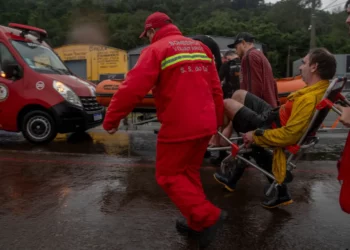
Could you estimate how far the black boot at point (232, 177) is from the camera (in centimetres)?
423

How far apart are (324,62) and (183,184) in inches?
→ 66.7

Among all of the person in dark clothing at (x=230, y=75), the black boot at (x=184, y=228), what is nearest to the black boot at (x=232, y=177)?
the black boot at (x=184, y=228)

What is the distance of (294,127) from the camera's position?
3465 mm

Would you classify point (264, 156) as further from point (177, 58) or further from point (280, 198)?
point (177, 58)

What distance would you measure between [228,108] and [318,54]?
3.50 ft


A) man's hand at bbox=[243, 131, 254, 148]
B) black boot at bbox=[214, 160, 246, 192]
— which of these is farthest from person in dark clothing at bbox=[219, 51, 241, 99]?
man's hand at bbox=[243, 131, 254, 148]

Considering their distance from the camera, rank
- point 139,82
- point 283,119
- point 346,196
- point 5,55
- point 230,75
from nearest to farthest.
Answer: point 346,196
point 139,82
point 283,119
point 230,75
point 5,55

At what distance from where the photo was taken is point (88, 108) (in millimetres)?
7668

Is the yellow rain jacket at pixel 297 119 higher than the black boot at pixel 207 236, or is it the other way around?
the yellow rain jacket at pixel 297 119

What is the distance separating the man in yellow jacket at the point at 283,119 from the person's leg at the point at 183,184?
2.92ft

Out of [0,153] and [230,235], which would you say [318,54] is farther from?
[0,153]

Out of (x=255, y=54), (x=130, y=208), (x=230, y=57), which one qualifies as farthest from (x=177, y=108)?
(x=230, y=57)

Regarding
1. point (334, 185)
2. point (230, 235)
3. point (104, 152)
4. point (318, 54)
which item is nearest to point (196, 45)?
point (318, 54)

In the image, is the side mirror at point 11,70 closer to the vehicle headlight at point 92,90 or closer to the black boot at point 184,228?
the vehicle headlight at point 92,90
